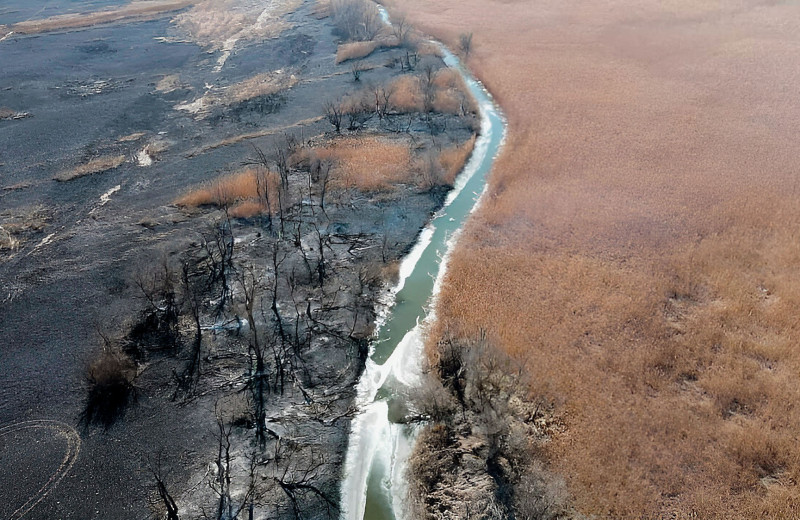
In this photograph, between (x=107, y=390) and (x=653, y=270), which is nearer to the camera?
(x=107, y=390)

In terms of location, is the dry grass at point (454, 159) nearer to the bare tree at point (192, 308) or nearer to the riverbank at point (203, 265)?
the riverbank at point (203, 265)

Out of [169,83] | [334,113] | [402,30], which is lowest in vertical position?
[334,113]

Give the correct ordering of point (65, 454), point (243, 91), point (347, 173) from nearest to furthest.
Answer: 1. point (65, 454)
2. point (347, 173)
3. point (243, 91)

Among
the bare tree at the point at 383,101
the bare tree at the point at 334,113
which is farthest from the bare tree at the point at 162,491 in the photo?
the bare tree at the point at 383,101

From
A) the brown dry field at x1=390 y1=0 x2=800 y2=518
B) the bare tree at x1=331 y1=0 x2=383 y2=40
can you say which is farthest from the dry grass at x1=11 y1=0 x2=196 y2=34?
the brown dry field at x1=390 y1=0 x2=800 y2=518

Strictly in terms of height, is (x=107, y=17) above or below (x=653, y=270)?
above

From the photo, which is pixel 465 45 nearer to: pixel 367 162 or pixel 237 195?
pixel 367 162

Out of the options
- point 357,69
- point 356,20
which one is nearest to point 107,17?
point 356,20
